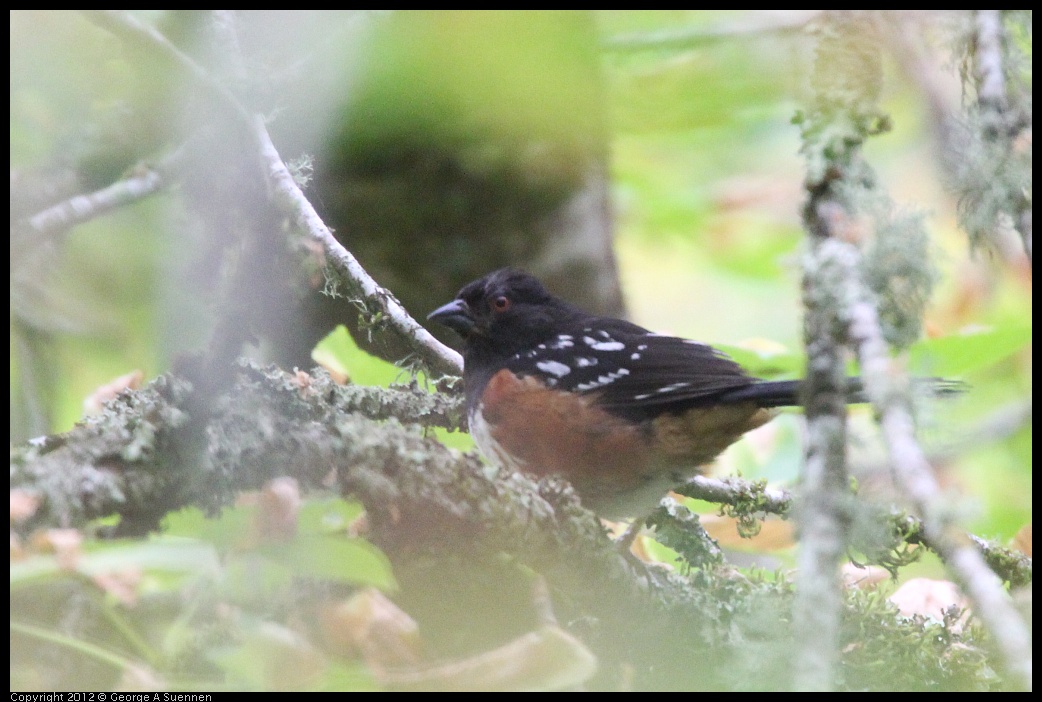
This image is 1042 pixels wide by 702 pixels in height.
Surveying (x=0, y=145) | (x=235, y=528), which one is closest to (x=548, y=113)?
(x=0, y=145)

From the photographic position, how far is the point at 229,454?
105cm

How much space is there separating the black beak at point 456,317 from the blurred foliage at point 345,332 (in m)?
0.29

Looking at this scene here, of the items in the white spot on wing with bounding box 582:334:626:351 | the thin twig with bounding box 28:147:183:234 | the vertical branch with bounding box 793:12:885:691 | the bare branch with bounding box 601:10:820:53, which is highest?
the bare branch with bounding box 601:10:820:53

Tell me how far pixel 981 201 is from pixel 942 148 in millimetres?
1631

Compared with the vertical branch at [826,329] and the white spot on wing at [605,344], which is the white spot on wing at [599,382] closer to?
the white spot on wing at [605,344]

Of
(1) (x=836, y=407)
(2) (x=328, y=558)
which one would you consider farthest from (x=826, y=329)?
(2) (x=328, y=558)

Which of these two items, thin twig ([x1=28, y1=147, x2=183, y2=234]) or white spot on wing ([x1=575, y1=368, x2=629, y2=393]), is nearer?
thin twig ([x1=28, y1=147, x2=183, y2=234])

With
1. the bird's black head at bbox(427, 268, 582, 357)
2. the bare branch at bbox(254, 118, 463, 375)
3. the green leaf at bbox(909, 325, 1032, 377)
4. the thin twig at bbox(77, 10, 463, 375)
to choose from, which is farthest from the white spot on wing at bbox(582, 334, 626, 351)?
the green leaf at bbox(909, 325, 1032, 377)

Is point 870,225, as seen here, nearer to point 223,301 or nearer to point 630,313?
point 223,301

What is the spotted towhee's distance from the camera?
5.50 feet

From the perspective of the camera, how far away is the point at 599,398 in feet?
5.99

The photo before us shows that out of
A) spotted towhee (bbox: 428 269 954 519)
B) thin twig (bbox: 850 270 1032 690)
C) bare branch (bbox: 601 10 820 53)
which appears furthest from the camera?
bare branch (bbox: 601 10 820 53)

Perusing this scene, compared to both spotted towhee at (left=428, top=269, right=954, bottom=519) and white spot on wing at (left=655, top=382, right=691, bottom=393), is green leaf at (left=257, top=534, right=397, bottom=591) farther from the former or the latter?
white spot on wing at (left=655, top=382, right=691, bottom=393)

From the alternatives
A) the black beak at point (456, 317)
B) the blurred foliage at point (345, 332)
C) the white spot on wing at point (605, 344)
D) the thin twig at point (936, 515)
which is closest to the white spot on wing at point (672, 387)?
the white spot on wing at point (605, 344)
